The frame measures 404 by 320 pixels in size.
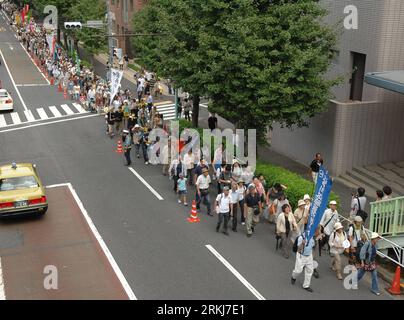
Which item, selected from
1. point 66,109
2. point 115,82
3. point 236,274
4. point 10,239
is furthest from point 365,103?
point 66,109

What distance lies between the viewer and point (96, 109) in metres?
34.5

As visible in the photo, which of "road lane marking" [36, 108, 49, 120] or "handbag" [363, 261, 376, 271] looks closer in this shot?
"handbag" [363, 261, 376, 271]

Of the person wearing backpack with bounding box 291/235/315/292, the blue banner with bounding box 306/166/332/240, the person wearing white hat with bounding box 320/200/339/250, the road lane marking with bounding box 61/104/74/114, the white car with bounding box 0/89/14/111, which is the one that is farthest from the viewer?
the road lane marking with bounding box 61/104/74/114

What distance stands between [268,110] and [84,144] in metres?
10.9

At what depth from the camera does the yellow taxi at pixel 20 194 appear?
1661cm

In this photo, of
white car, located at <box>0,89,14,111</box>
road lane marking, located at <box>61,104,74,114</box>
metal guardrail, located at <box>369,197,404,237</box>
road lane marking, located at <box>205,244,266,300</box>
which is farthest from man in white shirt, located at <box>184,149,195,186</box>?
white car, located at <box>0,89,14,111</box>

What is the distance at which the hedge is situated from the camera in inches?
676

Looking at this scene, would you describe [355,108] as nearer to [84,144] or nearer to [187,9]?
[187,9]

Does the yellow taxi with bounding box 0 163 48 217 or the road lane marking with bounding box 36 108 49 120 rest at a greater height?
the yellow taxi with bounding box 0 163 48 217

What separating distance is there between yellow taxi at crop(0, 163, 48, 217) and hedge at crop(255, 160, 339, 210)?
734 cm

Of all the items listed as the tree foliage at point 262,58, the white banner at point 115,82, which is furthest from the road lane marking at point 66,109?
the tree foliage at point 262,58

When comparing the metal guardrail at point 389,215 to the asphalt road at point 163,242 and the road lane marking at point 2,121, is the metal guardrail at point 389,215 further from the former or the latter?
the road lane marking at point 2,121

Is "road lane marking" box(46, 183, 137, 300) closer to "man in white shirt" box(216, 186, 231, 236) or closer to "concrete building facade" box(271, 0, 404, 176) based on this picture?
"man in white shirt" box(216, 186, 231, 236)

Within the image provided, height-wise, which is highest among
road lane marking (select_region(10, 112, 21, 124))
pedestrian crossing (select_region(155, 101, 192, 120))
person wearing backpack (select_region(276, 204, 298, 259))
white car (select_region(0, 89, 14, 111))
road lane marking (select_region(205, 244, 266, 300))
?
person wearing backpack (select_region(276, 204, 298, 259))
